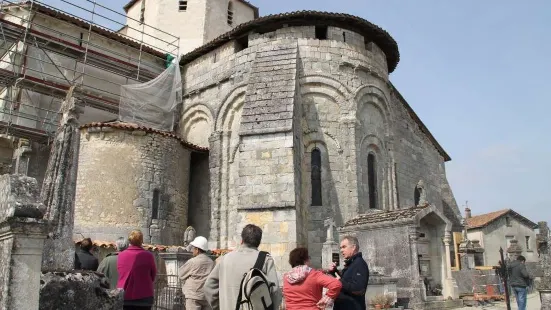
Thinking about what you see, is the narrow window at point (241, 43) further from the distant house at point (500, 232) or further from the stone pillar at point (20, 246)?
the distant house at point (500, 232)

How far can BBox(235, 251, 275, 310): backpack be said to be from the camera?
3436 millimetres

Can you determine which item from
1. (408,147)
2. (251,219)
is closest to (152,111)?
(251,219)

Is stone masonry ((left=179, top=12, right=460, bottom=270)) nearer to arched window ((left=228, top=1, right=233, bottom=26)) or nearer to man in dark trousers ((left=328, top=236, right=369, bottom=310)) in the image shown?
arched window ((left=228, top=1, right=233, bottom=26))

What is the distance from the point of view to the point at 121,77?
17953 millimetres

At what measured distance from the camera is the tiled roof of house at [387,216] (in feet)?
35.6

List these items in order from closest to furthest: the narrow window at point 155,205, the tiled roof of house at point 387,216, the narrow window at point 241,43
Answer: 1. the tiled roof of house at point 387,216
2. the narrow window at point 155,205
3. the narrow window at point 241,43

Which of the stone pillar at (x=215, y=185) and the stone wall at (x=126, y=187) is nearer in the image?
the stone wall at (x=126, y=187)

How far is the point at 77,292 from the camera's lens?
4.04m

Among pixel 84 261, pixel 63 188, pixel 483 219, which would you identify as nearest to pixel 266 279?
pixel 84 261

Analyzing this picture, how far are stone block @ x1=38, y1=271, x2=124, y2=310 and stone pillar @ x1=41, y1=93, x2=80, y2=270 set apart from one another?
1747 millimetres

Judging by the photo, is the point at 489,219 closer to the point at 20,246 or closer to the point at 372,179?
the point at 372,179

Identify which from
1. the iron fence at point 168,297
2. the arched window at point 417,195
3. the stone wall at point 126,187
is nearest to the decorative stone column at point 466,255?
the arched window at point 417,195

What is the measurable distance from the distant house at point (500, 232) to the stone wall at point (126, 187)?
2249 centimetres

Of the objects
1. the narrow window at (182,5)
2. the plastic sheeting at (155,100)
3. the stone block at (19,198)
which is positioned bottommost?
the stone block at (19,198)
